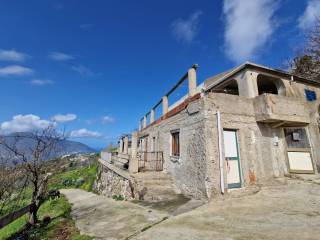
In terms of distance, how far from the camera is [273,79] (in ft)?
38.6

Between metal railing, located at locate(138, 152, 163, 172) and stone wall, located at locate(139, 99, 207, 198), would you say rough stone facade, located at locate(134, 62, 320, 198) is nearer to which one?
stone wall, located at locate(139, 99, 207, 198)

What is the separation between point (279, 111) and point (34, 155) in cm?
1014

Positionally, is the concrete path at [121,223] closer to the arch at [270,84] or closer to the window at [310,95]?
the arch at [270,84]

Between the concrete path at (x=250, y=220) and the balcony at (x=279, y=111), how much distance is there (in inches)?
122

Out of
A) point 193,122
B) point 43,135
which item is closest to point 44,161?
point 43,135

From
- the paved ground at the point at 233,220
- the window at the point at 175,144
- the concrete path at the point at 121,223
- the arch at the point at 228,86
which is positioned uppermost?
the arch at the point at 228,86

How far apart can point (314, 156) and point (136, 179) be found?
9015 mm

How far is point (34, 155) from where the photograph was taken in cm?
702

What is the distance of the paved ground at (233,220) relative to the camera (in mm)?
4070

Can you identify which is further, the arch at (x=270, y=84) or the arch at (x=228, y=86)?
the arch at (x=228, y=86)

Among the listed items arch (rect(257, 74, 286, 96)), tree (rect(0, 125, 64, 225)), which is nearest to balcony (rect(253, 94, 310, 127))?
arch (rect(257, 74, 286, 96))

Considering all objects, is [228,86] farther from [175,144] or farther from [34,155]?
[34,155]

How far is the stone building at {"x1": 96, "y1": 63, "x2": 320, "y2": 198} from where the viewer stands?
733cm

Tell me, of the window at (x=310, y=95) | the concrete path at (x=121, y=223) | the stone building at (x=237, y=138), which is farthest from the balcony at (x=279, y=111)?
the concrete path at (x=121, y=223)
